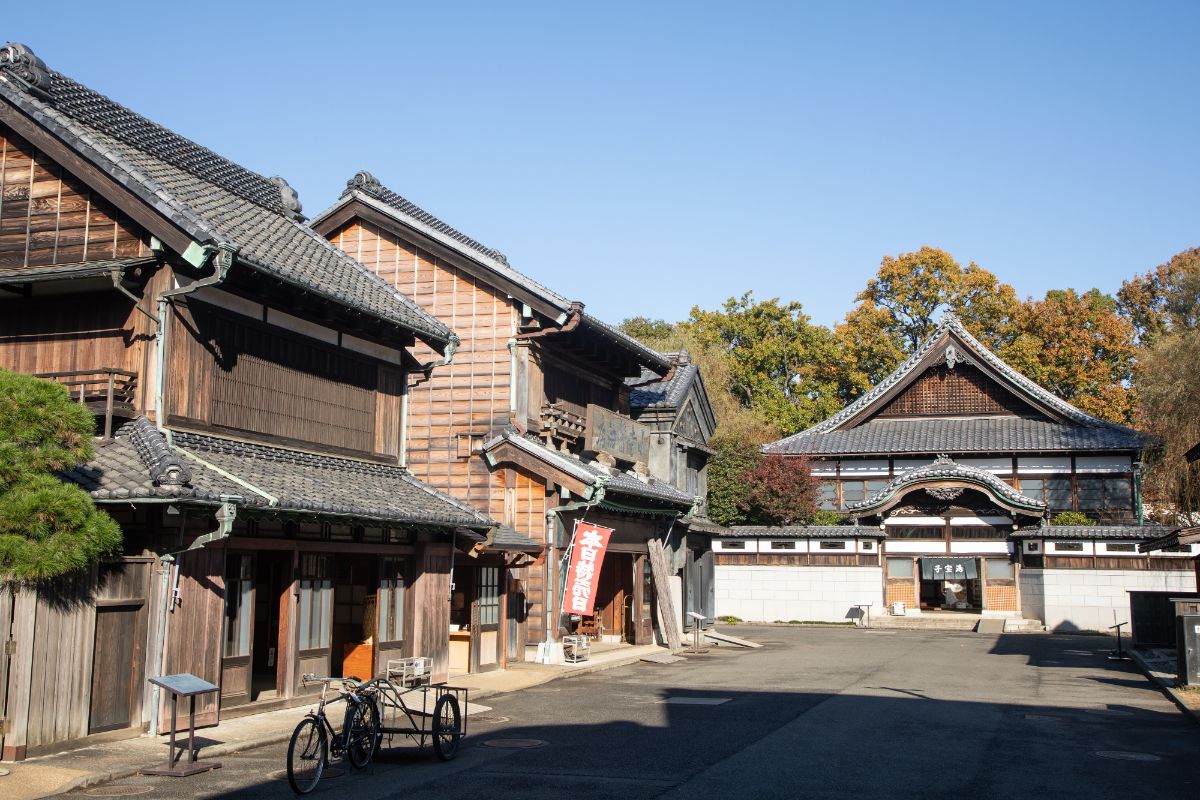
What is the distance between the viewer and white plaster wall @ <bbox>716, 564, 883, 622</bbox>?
41094mm

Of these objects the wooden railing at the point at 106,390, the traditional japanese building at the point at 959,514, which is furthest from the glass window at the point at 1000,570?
the wooden railing at the point at 106,390

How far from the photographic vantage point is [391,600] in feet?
61.0

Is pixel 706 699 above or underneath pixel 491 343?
underneath

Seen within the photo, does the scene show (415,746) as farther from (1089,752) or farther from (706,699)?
(1089,752)

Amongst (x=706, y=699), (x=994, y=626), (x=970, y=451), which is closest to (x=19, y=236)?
(x=706, y=699)

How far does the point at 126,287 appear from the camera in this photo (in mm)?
15227

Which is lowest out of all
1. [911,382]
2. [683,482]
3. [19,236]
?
[683,482]

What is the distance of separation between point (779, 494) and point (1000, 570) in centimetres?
869

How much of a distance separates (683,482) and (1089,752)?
21564 millimetres

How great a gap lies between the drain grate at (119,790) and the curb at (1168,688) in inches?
549

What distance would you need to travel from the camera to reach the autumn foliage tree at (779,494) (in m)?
43.0

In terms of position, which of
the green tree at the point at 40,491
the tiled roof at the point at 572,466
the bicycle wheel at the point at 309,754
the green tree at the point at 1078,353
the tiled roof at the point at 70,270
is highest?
the green tree at the point at 1078,353

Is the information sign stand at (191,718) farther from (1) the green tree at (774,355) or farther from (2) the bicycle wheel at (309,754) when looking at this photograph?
(1) the green tree at (774,355)

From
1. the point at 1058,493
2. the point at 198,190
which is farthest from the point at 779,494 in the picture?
the point at 198,190
